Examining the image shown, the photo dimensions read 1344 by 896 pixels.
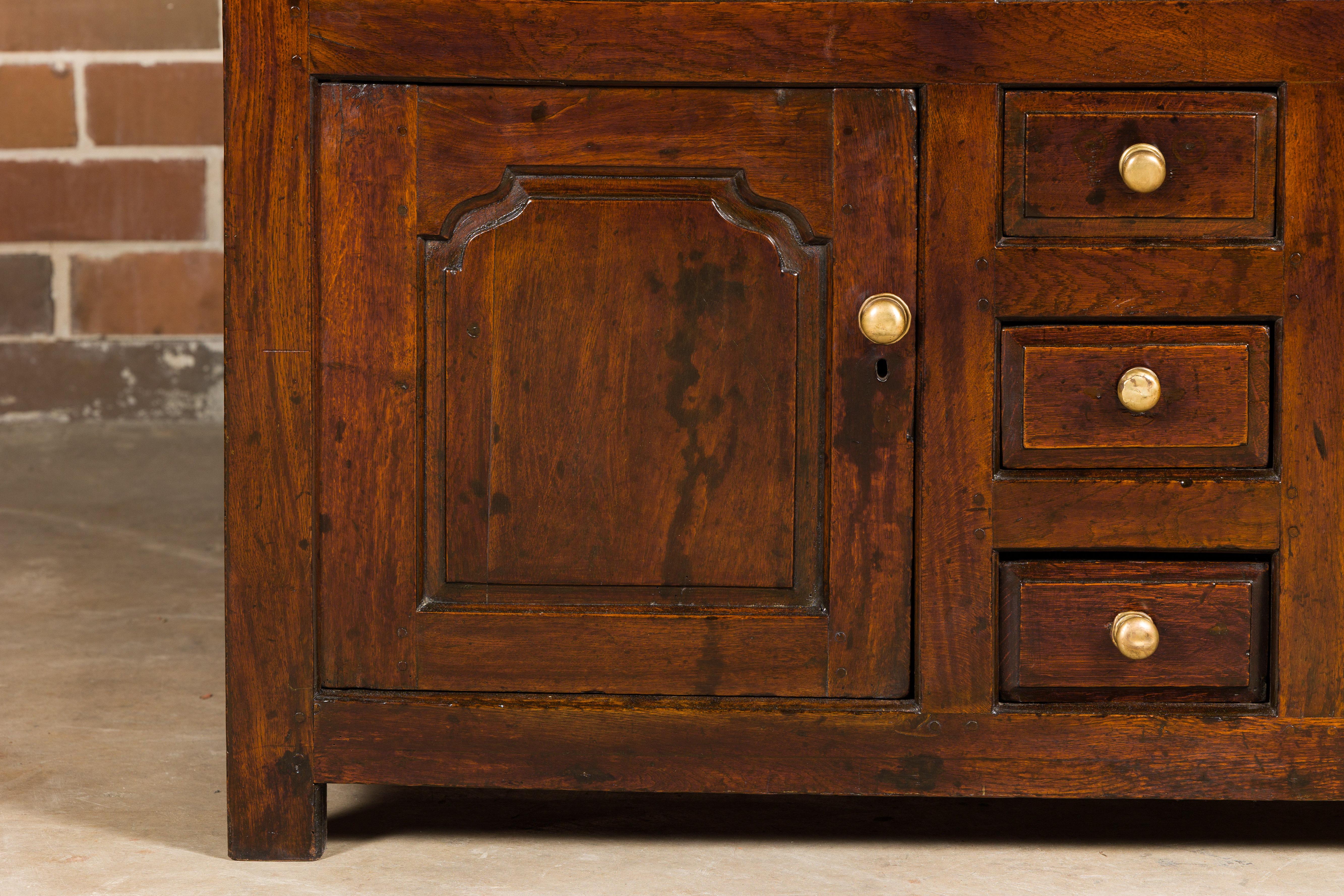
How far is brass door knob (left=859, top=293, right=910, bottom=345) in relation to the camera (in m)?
1.23

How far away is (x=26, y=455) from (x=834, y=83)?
2765 millimetres

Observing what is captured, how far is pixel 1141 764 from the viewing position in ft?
4.20

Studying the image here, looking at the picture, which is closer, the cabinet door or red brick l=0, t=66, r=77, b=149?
the cabinet door

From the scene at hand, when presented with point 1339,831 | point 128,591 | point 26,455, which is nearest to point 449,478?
point 1339,831

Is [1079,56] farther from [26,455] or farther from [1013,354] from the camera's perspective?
[26,455]

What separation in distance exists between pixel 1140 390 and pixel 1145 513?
109mm

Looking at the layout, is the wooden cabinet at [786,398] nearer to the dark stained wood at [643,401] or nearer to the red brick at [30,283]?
the dark stained wood at [643,401]

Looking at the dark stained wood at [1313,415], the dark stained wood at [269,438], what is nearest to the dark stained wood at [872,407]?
the dark stained wood at [1313,415]

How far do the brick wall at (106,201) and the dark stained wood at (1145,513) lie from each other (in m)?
2.82

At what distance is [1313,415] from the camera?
123 cm

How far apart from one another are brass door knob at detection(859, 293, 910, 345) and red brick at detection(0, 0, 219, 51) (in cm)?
287

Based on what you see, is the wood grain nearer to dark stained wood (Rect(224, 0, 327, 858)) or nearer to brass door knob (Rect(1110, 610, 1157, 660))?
dark stained wood (Rect(224, 0, 327, 858))

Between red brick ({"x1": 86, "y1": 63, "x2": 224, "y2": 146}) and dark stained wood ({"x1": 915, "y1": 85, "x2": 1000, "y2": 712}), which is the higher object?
red brick ({"x1": 86, "y1": 63, "x2": 224, "y2": 146})

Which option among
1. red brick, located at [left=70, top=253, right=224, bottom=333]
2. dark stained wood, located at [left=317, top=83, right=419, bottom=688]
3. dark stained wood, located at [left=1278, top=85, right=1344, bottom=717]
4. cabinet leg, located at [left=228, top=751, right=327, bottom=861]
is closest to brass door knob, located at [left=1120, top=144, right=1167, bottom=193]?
dark stained wood, located at [left=1278, top=85, right=1344, bottom=717]
